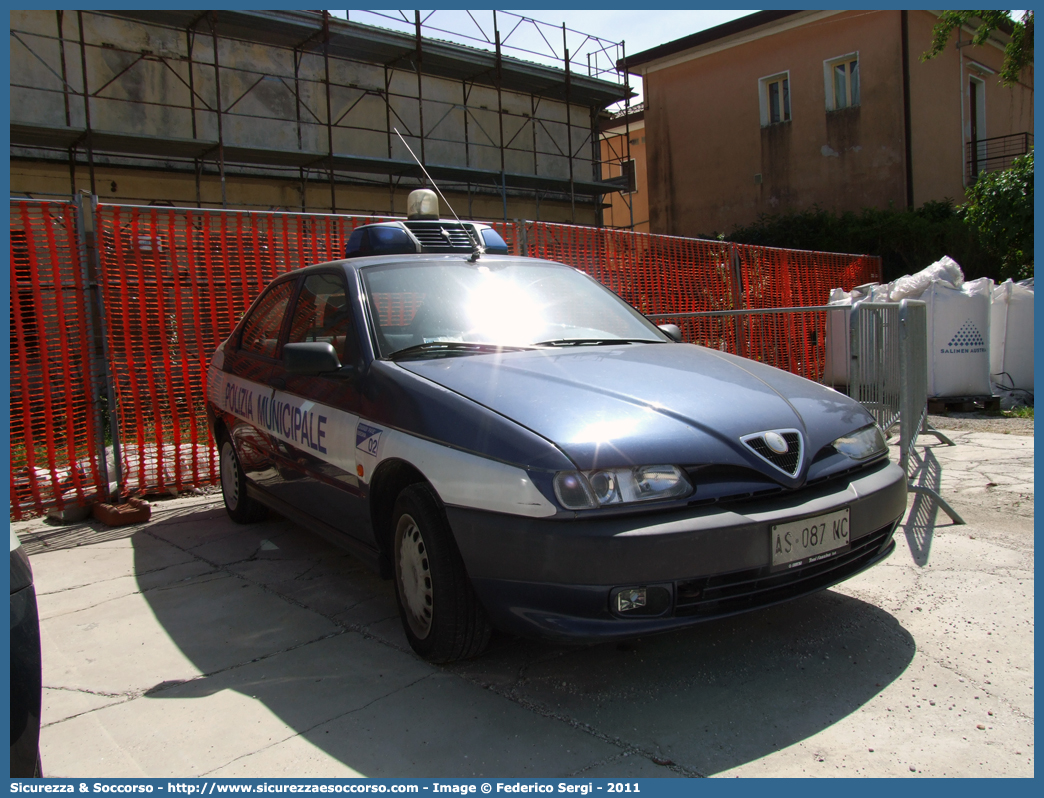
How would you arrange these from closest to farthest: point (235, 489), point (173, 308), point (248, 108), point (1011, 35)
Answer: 1. point (235, 489)
2. point (173, 308)
3. point (1011, 35)
4. point (248, 108)

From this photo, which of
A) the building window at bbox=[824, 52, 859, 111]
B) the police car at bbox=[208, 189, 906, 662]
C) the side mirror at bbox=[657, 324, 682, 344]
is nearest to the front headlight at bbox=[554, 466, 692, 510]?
the police car at bbox=[208, 189, 906, 662]

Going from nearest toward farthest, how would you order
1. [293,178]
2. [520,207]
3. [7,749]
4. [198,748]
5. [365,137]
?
[7,749], [198,748], [293,178], [365,137], [520,207]

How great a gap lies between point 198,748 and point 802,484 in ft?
6.98

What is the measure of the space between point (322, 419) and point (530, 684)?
1.51 m

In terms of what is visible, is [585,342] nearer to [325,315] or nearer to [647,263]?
[325,315]

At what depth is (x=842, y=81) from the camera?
63.3 feet

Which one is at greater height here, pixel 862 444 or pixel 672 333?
pixel 672 333

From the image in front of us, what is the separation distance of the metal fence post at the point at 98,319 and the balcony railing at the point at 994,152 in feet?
65.9

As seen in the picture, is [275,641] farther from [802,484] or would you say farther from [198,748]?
[802,484]

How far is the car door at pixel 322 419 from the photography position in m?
3.36

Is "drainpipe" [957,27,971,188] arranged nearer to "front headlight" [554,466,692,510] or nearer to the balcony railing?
the balcony railing

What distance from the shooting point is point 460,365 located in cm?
313

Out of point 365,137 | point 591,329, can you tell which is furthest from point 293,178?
point 591,329

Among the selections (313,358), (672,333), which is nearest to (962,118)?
(672,333)
